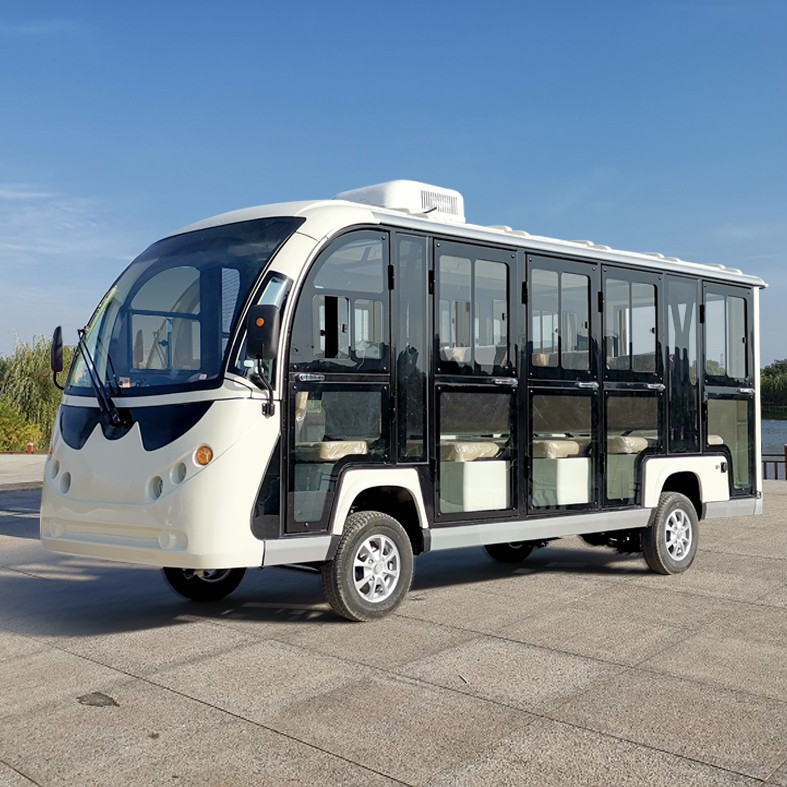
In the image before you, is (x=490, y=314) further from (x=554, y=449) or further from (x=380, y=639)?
(x=380, y=639)

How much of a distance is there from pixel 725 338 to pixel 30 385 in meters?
37.9

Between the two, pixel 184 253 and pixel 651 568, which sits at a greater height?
pixel 184 253

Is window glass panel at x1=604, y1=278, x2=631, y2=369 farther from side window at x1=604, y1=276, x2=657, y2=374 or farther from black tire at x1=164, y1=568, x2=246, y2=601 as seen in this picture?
black tire at x1=164, y1=568, x2=246, y2=601

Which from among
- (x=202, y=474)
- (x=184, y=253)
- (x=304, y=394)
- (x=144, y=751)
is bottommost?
(x=144, y=751)

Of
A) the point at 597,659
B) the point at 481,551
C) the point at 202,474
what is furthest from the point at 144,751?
the point at 481,551

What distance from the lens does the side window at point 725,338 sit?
430 inches

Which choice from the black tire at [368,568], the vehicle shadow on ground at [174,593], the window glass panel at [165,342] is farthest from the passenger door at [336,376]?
the vehicle shadow on ground at [174,593]

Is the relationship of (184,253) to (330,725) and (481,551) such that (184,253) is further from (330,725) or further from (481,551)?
(481,551)

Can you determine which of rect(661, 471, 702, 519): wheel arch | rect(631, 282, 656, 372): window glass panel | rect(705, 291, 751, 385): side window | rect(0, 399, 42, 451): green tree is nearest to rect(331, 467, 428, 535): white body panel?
rect(631, 282, 656, 372): window glass panel

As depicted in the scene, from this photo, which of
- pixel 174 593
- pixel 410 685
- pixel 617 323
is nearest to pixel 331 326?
pixel 410 685

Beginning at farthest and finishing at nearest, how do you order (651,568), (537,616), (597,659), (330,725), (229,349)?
(651,568), (537,616), (229,349), (597,659), (330,725)

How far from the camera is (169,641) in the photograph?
7246mm

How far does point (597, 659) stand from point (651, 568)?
3753 mm

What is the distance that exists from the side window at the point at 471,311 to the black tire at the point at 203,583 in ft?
8.09
